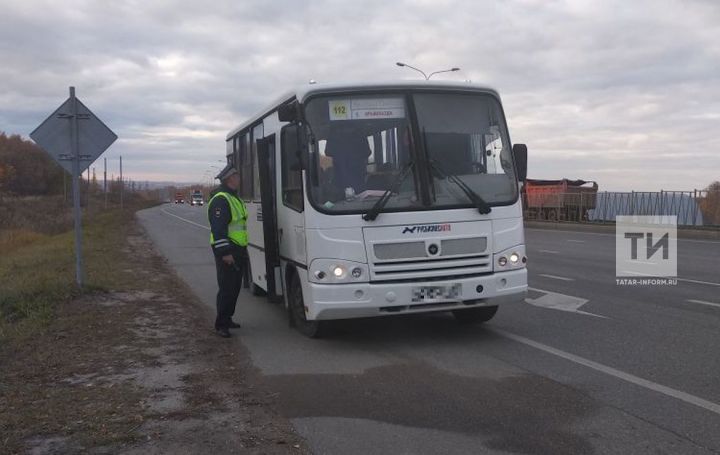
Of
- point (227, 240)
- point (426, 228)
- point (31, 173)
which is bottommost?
point (227, 240)

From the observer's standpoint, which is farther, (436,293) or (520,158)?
(520,158)

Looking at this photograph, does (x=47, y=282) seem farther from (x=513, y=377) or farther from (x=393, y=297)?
(x=513, y=377)

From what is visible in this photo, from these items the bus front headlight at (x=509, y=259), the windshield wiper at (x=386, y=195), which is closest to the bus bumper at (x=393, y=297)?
the bus front headlight at (x=509, y=259)

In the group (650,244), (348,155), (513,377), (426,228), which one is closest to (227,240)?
(348,155)

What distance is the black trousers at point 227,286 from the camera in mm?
8148

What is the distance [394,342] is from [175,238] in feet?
73.0

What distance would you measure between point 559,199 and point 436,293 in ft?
100

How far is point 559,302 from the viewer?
10227mm

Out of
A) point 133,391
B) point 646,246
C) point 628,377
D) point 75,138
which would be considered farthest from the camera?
point 646,246

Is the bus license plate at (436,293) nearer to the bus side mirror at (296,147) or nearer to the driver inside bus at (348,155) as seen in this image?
the driver inside bus at (348,155)

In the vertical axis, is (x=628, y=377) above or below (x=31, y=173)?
below

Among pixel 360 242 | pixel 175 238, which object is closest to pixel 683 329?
pixel 360 242

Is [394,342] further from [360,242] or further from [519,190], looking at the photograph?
[519,190]

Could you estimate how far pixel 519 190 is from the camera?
7559mm
